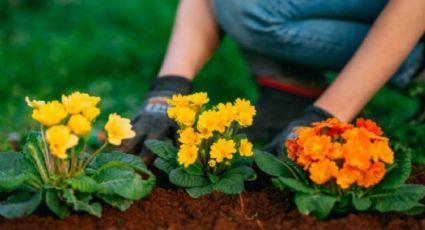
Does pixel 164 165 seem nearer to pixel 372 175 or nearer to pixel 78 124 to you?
pixel 78 124

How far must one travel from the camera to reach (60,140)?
1.91 metres

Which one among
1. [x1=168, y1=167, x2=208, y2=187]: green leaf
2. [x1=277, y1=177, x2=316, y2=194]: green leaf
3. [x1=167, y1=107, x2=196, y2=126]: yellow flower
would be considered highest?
[x1=167, y1=107, x2=196, y2=126]: yellow flower

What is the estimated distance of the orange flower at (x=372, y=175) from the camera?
79.2 inches

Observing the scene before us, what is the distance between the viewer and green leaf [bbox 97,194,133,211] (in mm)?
2080

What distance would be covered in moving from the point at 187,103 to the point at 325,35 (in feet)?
2.92

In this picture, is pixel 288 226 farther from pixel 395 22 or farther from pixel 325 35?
pixel 325 35

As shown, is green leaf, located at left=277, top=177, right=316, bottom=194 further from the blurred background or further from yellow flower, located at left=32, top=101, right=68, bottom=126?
the blurred background

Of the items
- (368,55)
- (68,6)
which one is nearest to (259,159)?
(368,55)

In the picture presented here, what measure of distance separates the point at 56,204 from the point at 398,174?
902mm

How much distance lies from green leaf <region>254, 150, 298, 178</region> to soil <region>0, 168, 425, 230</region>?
0.26ft

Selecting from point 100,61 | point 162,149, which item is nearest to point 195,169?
point 162,149

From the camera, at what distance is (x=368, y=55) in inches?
101

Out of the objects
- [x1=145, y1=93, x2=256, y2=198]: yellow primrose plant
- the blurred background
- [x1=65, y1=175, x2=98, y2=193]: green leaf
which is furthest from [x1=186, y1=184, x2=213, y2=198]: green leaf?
the blurred background

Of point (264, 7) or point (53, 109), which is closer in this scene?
point (53, 109)
